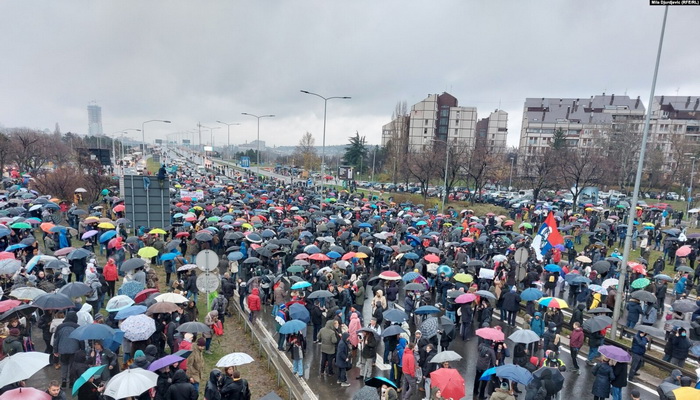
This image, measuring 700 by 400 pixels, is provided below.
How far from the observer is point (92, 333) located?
8484 mm

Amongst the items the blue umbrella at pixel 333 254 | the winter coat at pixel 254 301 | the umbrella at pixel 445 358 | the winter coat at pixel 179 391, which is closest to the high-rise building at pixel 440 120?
the blue umbrella at pixel 333 254

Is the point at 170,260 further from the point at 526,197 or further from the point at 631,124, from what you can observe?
the point at 631,124

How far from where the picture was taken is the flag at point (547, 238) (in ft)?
57.3

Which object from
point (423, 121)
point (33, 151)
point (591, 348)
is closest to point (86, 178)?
point (33, 151)

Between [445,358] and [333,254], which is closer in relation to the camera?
[445,358]

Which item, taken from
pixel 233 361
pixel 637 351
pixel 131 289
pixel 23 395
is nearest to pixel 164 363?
pixel 233 361

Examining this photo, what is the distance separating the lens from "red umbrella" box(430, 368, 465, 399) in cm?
735

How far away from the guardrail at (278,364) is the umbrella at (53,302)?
458cm

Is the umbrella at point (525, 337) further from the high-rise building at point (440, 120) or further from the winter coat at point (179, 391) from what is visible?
the high-rise building at point (440, 120)

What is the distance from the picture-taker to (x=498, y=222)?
29281 mm

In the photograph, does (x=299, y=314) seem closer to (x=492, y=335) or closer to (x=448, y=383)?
(x=448, y=383)

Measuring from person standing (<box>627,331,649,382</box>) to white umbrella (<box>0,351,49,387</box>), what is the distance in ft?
40.9

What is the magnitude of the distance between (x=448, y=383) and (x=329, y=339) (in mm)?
3382

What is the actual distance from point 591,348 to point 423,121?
8959 centimetres
